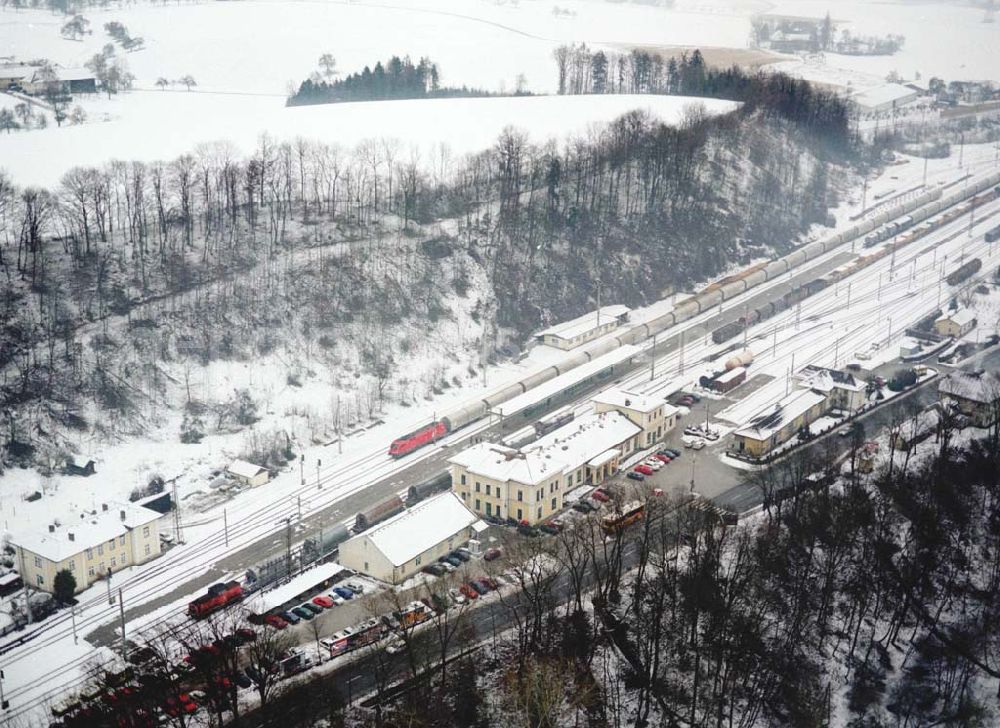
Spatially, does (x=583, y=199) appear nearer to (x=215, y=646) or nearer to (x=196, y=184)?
(x=196, y=184)

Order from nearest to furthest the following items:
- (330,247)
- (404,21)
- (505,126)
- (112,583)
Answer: (112,583)
(330,247)
(505,126)
(404,21)

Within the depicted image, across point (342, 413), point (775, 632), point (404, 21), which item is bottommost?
point (775, 632)

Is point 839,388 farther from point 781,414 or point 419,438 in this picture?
point 419,438

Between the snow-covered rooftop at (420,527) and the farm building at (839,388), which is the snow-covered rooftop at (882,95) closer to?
the farm building at (839,388)

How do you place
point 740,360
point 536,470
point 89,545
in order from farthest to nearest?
1. point 740,360
2. point 536,470
3. point 89,545

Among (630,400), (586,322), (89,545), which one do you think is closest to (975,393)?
(630,400)

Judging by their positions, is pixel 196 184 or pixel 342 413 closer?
pixel 342 413

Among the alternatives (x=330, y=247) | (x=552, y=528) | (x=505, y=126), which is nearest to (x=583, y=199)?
(x=505, y=126)
